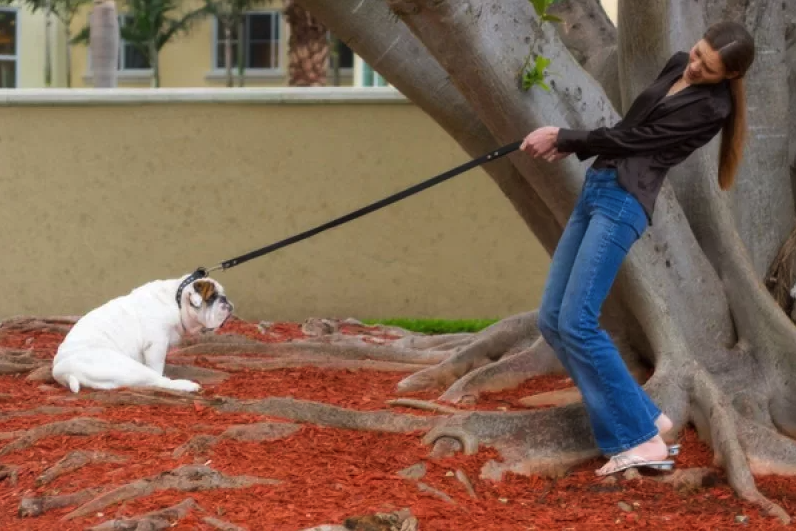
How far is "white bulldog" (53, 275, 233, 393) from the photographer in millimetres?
7711

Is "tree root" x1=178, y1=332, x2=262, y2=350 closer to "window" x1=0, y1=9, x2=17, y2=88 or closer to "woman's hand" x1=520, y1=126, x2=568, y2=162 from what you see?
"woman's hand" x1=520, y1=126, x2=568, y2=162

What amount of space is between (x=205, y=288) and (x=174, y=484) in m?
2.37

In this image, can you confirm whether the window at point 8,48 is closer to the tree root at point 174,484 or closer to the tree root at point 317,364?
the tree root at point 317,364

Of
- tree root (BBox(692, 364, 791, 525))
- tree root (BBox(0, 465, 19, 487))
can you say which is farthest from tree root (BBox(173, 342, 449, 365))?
tree root (BBox(0, 465, 19, 487))

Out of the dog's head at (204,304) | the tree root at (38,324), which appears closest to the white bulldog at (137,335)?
the dog's head at (204,304)

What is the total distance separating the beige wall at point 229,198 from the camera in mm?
12266

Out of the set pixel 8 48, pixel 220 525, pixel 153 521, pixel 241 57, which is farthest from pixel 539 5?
pixel 8 48

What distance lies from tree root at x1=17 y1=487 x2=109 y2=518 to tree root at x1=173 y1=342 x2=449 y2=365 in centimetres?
369

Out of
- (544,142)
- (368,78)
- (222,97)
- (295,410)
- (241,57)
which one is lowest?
(295,410)

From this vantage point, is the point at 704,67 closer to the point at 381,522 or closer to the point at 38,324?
the point at 381,522

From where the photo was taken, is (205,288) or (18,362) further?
(18,362)

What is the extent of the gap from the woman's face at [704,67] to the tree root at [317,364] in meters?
3.93

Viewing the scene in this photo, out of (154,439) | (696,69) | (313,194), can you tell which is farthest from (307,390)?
(313,194)

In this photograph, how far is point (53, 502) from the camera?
571 centimetres
